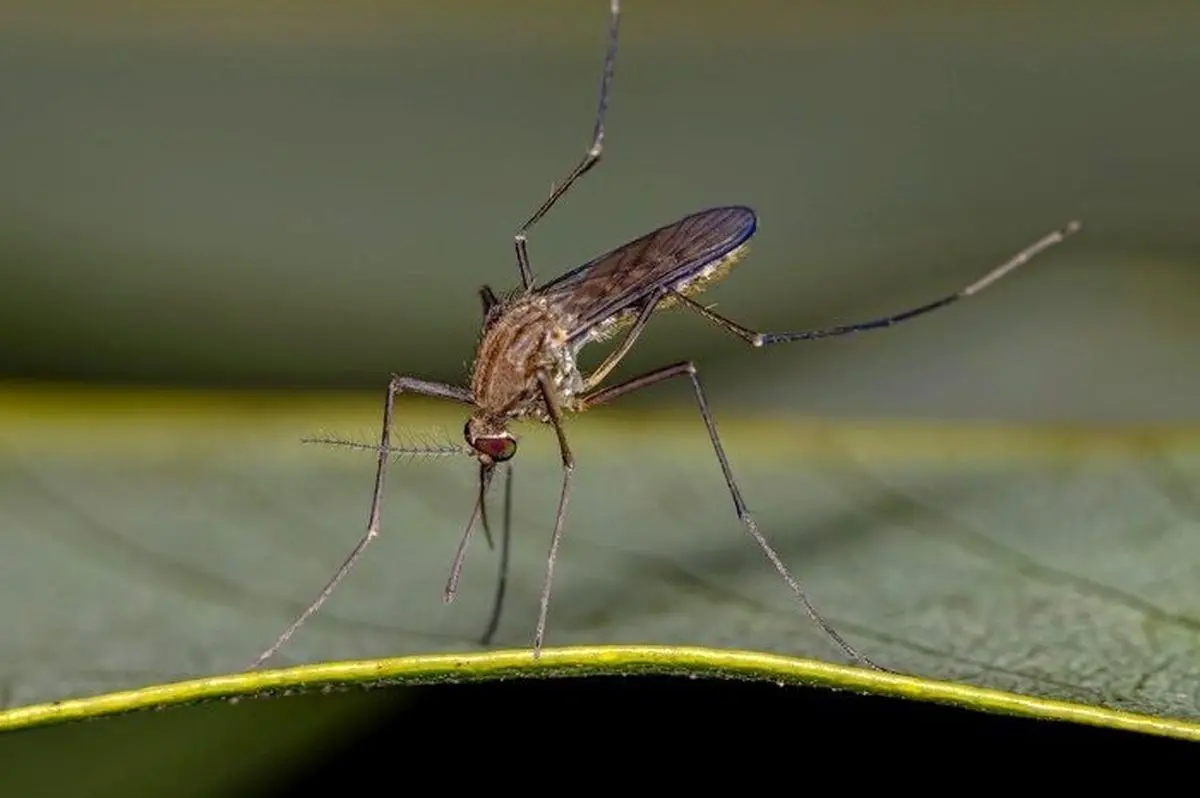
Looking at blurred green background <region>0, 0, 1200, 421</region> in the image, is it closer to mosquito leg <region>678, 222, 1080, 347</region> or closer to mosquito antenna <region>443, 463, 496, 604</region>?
mosquito leg <region>678, 222, 1080, 347</region>

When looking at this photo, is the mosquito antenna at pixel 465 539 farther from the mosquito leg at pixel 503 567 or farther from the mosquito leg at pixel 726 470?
the mosquito leg at pixel 726 470

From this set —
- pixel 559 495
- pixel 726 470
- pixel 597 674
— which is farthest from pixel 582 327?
pixel 597 674

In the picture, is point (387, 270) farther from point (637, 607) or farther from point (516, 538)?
point (637, 607)

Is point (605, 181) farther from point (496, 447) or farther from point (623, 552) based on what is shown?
point (623, 552)

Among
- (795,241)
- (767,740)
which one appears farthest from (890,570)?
(795,241)

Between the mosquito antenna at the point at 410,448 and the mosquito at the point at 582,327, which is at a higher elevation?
the mosquito at the point at 582,327

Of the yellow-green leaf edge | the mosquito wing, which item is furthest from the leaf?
the mosquito wing

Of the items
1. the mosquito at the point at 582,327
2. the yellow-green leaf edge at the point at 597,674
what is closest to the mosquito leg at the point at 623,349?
the mosquito at the point at 582,327

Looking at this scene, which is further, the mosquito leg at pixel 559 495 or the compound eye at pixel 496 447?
the compound eye at pixel 496 447
